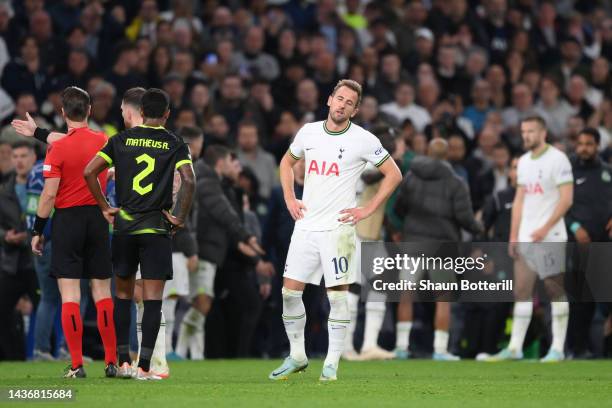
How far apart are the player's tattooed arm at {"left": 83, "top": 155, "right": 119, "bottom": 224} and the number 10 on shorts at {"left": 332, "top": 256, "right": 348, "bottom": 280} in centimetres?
177

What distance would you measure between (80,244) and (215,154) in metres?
4.91

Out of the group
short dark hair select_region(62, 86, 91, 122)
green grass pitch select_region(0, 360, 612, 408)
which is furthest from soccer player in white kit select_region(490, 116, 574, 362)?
short dark hair select_region(62, 86, 91, 122)

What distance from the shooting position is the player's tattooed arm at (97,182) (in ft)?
35.2

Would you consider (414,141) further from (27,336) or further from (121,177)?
(121,177)

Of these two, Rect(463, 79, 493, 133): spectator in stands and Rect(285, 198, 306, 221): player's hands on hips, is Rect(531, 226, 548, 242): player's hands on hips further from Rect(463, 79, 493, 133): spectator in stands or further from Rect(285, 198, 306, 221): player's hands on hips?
Rect(463, 79, 493, 133): spectator in stands

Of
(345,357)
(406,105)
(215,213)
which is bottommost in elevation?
(345,357)

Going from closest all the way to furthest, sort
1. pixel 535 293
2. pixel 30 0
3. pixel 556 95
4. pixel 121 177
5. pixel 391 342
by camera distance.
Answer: pixel 121 177 → pixel 535 293 → pixel 391 342 → pixel 30 0 → pixel 556 95

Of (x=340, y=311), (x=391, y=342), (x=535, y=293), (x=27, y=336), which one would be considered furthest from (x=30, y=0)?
(x=340, y=311)

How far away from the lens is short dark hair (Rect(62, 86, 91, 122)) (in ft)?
37.0

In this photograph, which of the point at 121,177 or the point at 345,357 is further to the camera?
the point at 345,357

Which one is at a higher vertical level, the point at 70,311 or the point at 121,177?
the point at 121,177

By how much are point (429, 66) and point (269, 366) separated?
8.64 m

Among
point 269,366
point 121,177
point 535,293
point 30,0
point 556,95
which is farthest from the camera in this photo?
point 556,95

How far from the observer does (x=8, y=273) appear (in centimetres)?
1537
